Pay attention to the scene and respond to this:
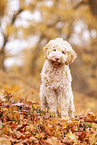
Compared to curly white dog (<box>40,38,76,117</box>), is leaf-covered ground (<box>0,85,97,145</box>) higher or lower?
lower

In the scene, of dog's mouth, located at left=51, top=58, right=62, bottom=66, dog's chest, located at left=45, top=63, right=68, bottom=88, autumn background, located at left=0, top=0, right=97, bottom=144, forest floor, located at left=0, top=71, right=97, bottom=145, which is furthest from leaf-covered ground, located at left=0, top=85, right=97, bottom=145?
autumn background, located at left=0, top=0, right=97, bottom=144

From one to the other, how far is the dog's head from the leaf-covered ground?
107 cm

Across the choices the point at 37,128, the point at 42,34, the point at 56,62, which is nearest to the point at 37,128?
the point at 37,128

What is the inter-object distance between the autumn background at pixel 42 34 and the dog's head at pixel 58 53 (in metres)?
6.56

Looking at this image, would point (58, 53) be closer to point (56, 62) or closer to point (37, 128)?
point (56, 62)

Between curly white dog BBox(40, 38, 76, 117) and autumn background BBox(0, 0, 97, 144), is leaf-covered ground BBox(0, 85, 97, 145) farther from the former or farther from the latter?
autumn background BBox(0, 0, 97, 144)

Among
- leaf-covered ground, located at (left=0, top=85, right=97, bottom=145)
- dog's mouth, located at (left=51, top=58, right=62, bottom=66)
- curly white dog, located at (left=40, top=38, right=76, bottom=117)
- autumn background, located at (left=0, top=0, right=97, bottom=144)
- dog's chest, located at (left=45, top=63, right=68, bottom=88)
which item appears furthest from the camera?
autumn background, located at (left=0, top=0, right=97, bottom=144)

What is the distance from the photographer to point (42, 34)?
14.1 m

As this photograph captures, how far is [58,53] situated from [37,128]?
57.4 inches

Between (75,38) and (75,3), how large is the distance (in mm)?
2400

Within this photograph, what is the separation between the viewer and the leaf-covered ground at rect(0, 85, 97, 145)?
3.12 m

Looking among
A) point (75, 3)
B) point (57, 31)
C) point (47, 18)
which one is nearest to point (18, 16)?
point (47, 18)

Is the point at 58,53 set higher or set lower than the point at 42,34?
lower

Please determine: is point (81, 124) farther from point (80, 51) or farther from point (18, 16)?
point (80, 51)
